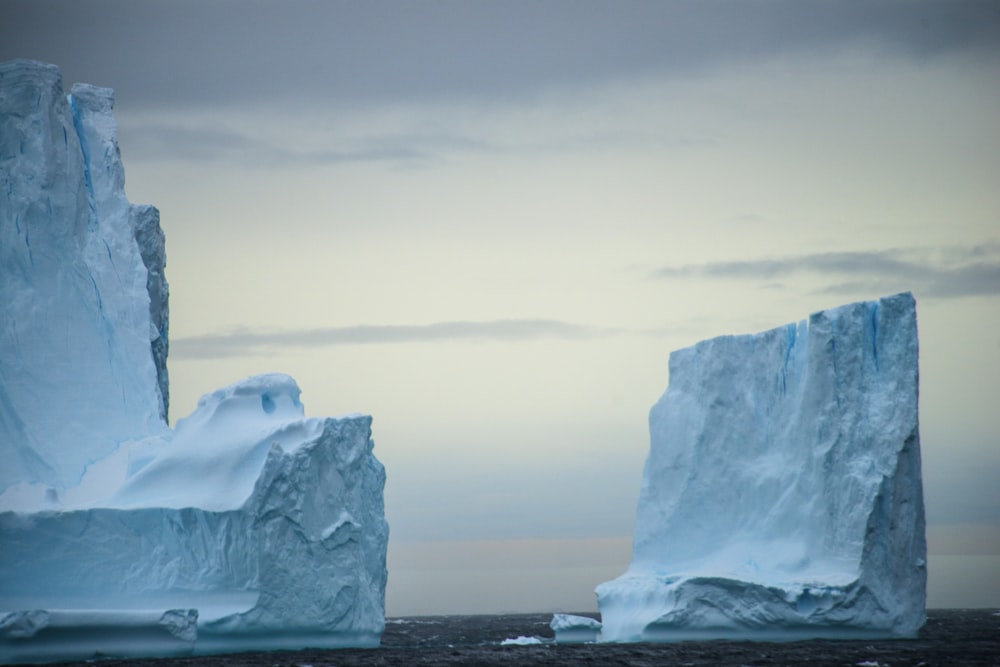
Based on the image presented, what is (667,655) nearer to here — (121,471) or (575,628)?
(575,628)

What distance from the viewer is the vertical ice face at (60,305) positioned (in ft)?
85.4

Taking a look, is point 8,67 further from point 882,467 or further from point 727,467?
point 882,467

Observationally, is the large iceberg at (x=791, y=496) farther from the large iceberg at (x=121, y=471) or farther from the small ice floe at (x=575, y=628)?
the large iceberg at (x=121, y=471)

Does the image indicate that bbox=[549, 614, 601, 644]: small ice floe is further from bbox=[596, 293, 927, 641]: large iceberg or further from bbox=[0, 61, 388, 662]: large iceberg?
bbox=[0, 61, 388, 662]: large iceberg

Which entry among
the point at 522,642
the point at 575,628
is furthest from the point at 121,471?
the point at 575,628

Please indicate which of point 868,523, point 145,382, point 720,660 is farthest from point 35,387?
point 868,523

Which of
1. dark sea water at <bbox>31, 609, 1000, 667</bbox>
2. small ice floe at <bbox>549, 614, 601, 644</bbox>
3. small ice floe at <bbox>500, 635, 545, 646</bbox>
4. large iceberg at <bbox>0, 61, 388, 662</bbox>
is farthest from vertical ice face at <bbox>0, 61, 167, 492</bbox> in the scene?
small ice floe at <bbox>549, 614, 601, 644</bbox>

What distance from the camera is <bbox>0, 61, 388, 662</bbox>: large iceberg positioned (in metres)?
24.0

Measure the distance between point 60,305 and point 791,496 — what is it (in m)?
14.0

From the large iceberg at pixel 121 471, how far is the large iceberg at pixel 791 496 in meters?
5.68

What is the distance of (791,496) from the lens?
27094mm

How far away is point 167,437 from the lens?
2692 cm

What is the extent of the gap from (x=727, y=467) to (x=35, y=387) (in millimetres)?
13075

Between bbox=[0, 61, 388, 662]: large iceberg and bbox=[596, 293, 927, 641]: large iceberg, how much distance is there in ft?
18.6
